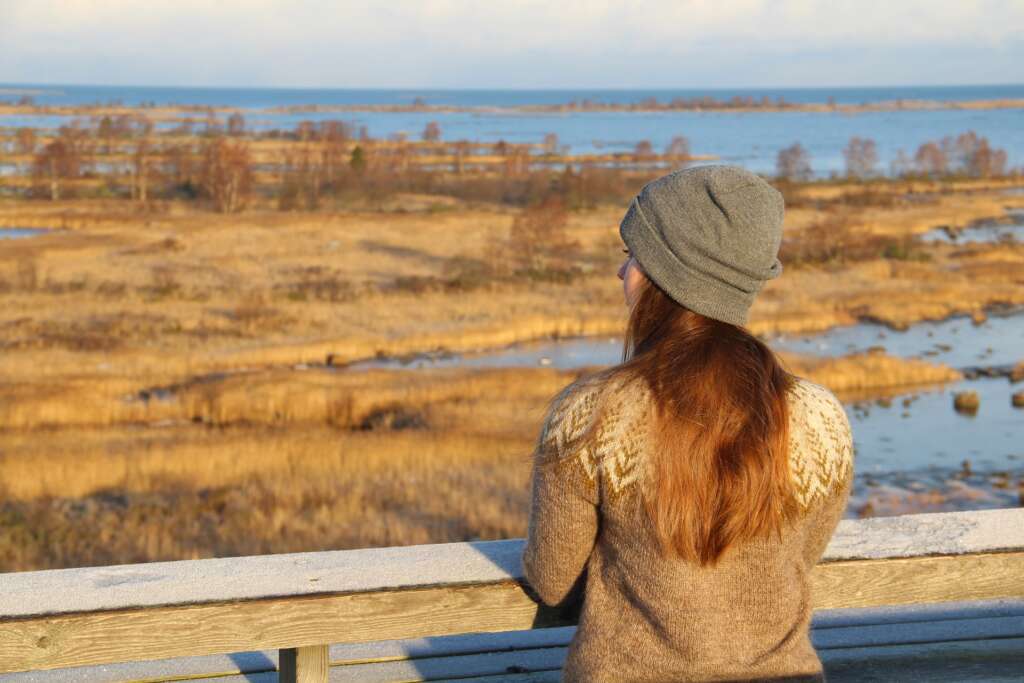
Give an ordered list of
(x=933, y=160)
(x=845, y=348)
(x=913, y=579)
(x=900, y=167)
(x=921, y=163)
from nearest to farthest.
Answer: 1. (x=913, y=579)
2. (x=845, y=348)
3. (x=933, y=160)
4. (x=921, y=163)
5. (x=900, y=167)

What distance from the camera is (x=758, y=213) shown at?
2.08m

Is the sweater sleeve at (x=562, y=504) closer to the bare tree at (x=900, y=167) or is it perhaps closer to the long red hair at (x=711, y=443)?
the long red hair at (x=711, y=443)

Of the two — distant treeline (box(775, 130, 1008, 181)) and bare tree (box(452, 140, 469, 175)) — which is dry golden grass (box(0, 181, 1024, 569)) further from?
bare tree (box(452, 140, 469, 175))

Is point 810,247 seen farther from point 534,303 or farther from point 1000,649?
point 1000,649

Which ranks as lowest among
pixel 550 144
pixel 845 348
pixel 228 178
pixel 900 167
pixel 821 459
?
pixel 550 144

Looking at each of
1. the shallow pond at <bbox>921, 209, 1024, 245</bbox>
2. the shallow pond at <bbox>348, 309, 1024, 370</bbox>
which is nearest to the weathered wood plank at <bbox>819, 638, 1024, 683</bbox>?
the shallow pond at <bbox>348, 309, 1024, 370</bbox>

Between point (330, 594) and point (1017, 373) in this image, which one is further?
point (1017, 373)

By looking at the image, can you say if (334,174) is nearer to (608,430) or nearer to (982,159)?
(982,159)

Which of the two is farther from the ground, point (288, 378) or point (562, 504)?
point (562, 504)

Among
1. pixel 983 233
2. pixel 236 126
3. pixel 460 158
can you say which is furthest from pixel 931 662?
pixel 236 126

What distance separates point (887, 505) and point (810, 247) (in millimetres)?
24966

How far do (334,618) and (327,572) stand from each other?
0.32 feet

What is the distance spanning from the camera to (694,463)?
2033mm

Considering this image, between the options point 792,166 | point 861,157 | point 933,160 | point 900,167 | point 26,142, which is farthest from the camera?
point 900,167
